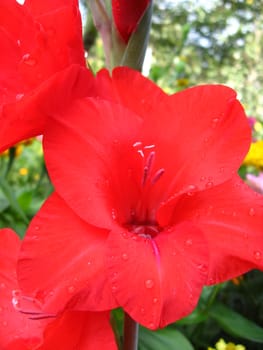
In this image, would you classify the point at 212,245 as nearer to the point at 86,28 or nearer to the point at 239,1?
the point at 86,28

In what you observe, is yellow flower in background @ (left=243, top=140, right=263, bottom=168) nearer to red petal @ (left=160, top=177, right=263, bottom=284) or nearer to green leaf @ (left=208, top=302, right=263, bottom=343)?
green leaf @ (left=208, top=302, right=263, bottom=343)

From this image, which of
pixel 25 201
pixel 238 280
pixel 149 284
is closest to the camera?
pixel 149 284

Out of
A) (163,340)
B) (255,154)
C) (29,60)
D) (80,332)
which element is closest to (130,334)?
(80,332)

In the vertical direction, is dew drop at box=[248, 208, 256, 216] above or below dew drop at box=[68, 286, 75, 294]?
below

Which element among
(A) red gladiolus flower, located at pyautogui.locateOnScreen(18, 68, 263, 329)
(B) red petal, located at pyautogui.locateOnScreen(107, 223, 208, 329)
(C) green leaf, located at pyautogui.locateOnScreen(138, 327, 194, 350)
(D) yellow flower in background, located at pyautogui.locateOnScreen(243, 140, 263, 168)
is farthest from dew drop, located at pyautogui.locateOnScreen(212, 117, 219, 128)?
(D) yellow flower in background, located at pyautogui.locateOnScreen(243, 140, 263, 168)

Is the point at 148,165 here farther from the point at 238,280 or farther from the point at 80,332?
the point at 238,280

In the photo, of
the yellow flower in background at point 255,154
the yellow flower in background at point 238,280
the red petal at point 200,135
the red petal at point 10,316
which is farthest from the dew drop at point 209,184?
the yellow flower in background at point 255,154
